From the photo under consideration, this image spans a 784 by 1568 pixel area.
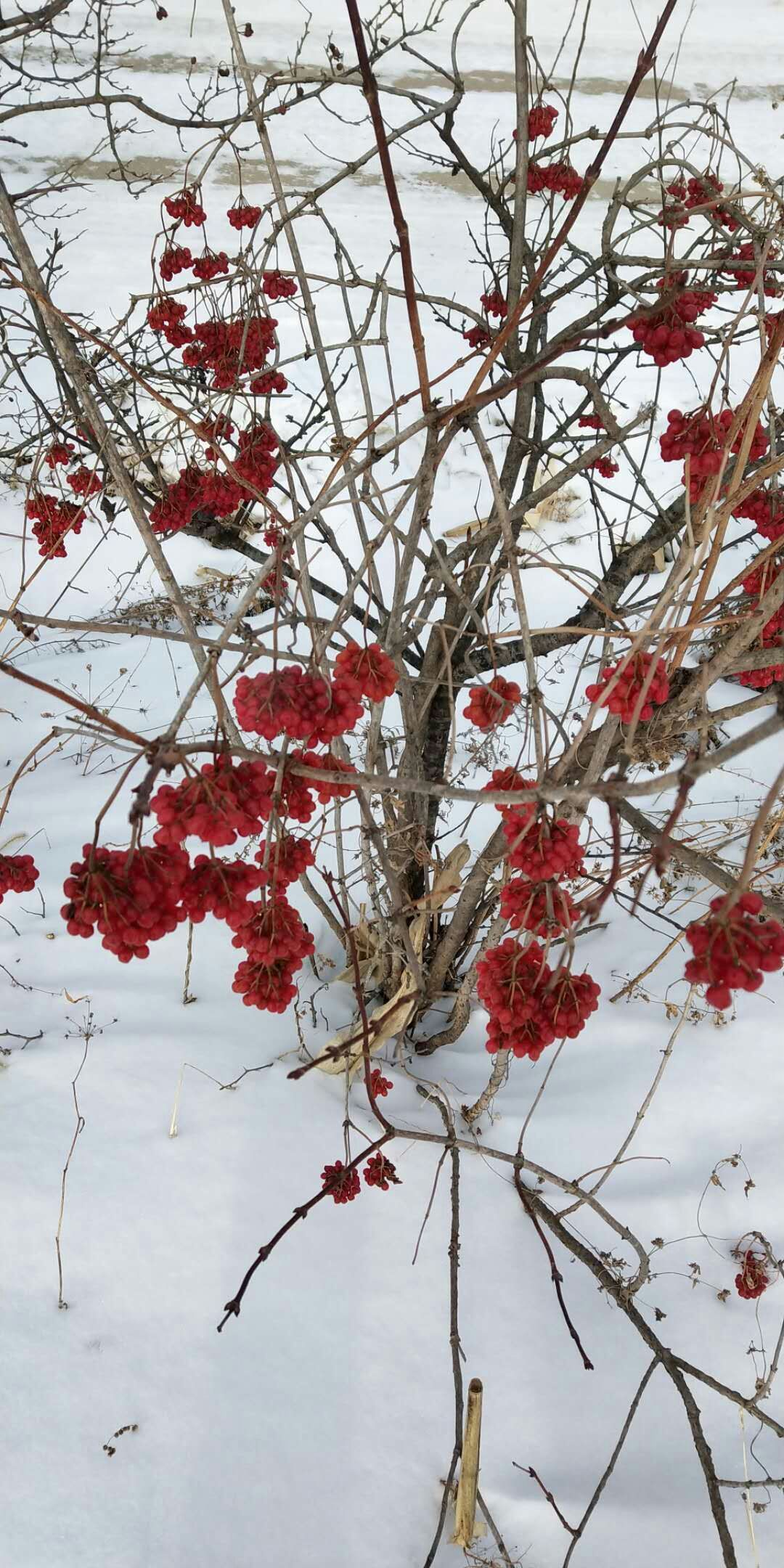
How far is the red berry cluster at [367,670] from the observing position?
3.14 feet

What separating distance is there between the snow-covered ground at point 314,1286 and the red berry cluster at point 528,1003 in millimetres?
1032

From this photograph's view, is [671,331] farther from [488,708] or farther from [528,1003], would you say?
[528,1003]

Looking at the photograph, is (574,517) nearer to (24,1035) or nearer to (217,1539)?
(24,1035)

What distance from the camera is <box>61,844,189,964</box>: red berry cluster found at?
2.60ft

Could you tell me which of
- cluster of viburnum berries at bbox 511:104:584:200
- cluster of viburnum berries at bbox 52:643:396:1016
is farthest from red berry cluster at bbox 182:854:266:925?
cluster of viburnum berries at bbox 511:104:584:200

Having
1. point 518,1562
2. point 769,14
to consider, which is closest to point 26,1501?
point 518,1562

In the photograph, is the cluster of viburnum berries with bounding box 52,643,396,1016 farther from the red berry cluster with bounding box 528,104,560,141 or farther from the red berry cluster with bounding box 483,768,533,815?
the red berry cluster with bounding box 528,104,560,141

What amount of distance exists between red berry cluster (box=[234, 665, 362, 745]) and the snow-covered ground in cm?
129

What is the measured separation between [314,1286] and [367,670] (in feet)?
4.39

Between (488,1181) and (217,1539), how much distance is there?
2.67 feet

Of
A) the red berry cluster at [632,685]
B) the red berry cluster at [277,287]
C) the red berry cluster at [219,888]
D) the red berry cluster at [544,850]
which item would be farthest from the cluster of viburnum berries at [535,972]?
the red berry cluster at [277,287]

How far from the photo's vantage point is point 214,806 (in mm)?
812

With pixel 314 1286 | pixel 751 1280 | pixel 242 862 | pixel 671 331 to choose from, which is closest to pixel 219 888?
pixel 242 862

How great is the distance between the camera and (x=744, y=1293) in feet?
5.97
